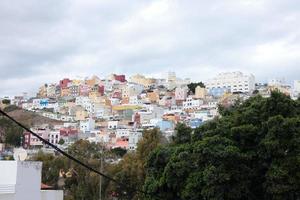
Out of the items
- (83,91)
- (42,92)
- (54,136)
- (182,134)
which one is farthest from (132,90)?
(182,134)

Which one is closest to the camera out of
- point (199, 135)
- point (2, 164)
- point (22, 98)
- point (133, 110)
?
point (2, 164)

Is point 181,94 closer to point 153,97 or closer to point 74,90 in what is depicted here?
point 153,97

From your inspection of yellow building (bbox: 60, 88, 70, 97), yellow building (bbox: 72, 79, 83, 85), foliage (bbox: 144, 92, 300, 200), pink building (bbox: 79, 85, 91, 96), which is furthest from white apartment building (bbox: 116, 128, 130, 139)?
foliage (bbox: 144, 92, 300, 200)

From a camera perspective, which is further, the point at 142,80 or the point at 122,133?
the point at 142,80

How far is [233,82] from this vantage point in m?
151

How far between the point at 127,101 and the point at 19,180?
13796 centimetres

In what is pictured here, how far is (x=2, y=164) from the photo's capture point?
12.3m

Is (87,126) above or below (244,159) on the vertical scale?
above

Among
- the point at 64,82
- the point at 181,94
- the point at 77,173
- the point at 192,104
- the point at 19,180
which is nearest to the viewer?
the point at 19,180

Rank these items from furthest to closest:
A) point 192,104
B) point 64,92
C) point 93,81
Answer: point 93,81
point 64,92
point 192,104

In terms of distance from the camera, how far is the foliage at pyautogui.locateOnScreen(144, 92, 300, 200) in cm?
1644

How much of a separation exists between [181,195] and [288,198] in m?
3.84

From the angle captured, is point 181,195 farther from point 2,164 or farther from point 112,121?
point 112,121

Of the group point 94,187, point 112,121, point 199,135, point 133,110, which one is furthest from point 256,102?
point 133,110
